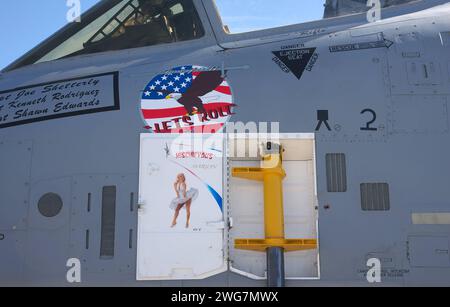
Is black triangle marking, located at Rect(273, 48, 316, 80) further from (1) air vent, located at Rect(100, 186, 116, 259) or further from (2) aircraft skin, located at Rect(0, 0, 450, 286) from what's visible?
(1) air vent, located at Rect(100, 186, 116, 259)

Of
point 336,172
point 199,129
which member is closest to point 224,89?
point 199,129

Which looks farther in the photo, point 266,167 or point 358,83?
point 358,83

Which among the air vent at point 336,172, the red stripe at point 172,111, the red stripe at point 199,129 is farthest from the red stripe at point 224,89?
the air vent at point 336,172

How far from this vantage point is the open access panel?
4766 millimetres

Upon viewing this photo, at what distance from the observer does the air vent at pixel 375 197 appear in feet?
16.0

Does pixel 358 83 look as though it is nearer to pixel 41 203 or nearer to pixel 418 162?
pixel 418 162

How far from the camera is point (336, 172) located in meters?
4.97

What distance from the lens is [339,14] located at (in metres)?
5.98

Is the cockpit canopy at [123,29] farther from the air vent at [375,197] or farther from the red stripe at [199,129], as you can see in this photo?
the air vent at [375,197]

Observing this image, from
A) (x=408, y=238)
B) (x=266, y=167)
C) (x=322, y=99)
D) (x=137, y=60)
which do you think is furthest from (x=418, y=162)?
(x=137, y=60)

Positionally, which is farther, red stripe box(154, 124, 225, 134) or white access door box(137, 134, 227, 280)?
red stripe box(154, 124, 225, 134)

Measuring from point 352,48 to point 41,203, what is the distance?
342 centimetres

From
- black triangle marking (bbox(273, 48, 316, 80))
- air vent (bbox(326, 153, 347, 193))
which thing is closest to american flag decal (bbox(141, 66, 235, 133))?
black triangle marking (bbox(273, 48, 316, 80))

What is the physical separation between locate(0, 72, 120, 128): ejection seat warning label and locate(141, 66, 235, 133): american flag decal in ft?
1.21
